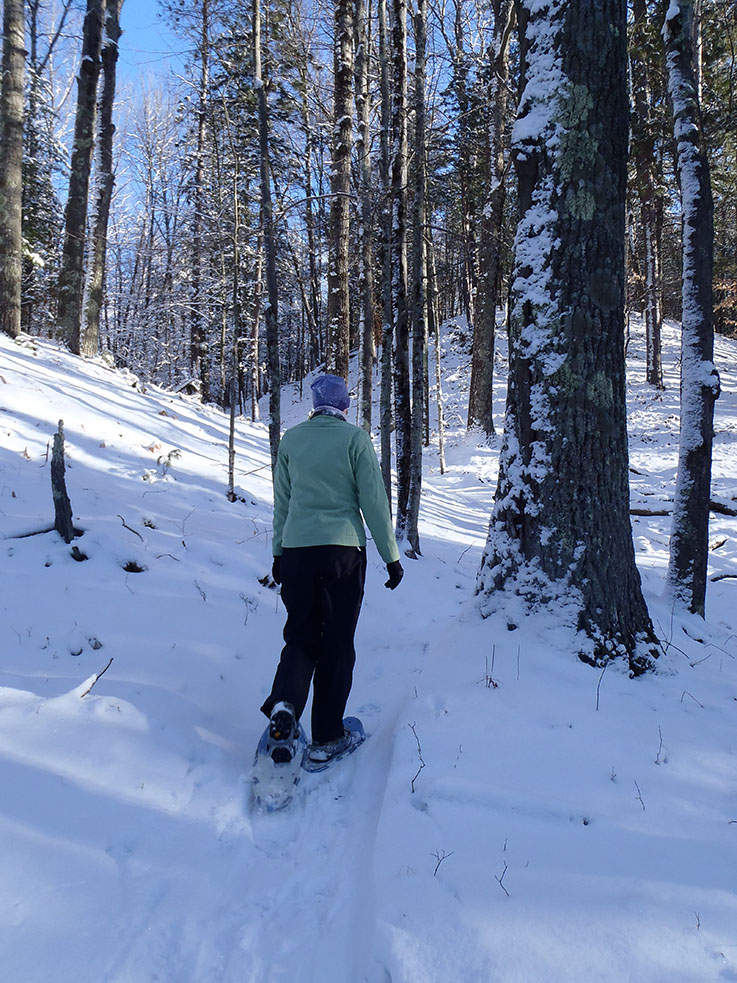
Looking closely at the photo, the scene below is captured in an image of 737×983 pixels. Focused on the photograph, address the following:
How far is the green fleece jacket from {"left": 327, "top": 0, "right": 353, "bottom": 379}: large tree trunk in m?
7.40

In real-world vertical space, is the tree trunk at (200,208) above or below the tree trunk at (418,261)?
above

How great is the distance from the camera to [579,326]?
358cm

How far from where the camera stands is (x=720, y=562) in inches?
348

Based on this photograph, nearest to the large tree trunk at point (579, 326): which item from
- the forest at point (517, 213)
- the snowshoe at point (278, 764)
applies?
the forest at point (517, 213)

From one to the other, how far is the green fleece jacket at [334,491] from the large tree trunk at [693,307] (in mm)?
3324

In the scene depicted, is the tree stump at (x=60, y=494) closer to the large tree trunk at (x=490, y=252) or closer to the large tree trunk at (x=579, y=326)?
the large tree trunk at (x=579, y=326)

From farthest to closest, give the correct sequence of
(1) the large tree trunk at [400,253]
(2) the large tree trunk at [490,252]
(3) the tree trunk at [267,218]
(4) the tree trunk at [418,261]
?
(2) the large tree trunk at [490,252] → (1) the large tree trunk at [400,253] → (4) the tree trunk at [418,261] → (3) the tree trunk at [267,218]

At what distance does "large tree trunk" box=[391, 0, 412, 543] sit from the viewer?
25.5ft

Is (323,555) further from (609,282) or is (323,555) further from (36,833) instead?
(609,282)

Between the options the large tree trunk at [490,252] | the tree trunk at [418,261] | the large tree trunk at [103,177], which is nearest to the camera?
the tree trunk at [418,261]

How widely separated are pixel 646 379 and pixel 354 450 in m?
21.2

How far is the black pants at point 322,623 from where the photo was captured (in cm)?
323

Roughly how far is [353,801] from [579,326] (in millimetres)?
3145

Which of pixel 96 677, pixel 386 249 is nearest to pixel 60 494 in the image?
pixel 96 677
